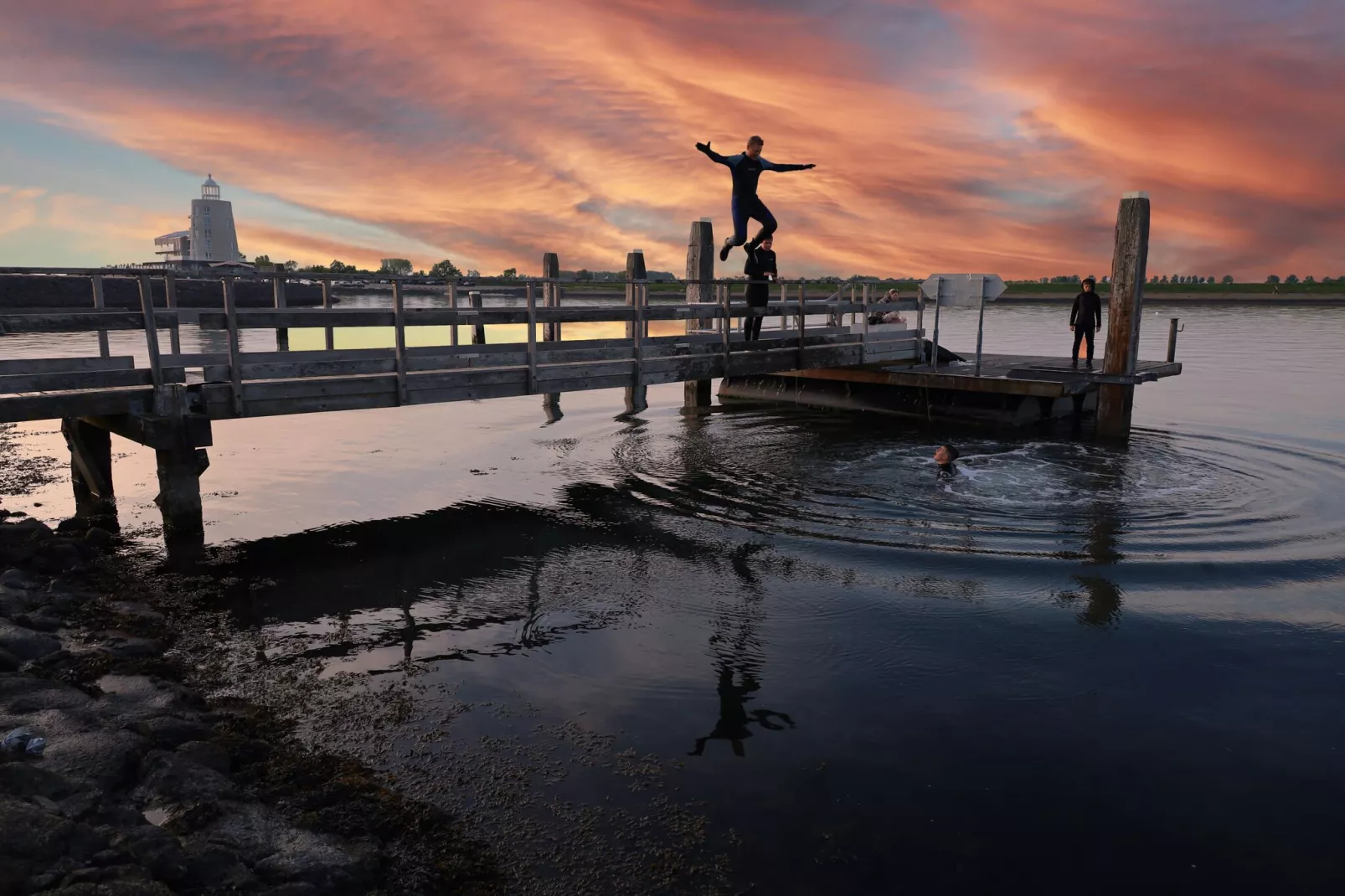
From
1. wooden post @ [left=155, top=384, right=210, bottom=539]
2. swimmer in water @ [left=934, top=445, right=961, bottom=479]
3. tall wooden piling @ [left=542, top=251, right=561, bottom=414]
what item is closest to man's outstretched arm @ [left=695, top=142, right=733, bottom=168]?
tall wooden piling @ [left=542, top=251, right=561, bottom=414]

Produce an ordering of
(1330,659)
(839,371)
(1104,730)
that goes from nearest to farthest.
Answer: (1104,730) < (1330,659) < (839,371)

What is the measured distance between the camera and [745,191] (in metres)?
13.7

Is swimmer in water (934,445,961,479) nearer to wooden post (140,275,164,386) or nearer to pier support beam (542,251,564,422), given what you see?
pier support beam (542,251,564,422)

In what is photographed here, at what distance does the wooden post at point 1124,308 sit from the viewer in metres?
14.7

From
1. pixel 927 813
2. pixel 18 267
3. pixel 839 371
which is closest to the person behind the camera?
pixel 927 813

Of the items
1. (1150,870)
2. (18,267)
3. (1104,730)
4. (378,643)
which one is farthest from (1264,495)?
(18,267)

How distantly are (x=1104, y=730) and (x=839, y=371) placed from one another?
44.3ft

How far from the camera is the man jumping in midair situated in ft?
43.9

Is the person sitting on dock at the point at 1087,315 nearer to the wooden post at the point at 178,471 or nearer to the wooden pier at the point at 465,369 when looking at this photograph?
the wooden pier at the point at 465,369

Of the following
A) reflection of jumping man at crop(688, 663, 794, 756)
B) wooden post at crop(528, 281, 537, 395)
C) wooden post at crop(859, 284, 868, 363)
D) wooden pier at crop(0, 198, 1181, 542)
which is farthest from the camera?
wooden post at crop(859, 284, 868, 363)

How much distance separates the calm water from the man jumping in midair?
3632 millimetres

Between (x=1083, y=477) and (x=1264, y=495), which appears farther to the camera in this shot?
(x=1083, y=477)

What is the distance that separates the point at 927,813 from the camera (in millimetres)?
4707

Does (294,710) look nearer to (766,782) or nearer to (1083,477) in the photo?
(766,782)
